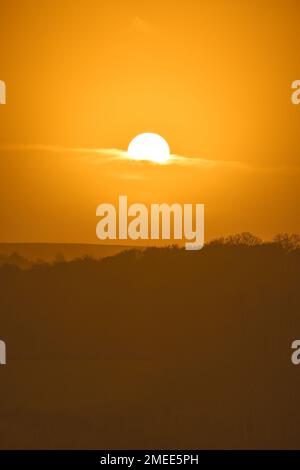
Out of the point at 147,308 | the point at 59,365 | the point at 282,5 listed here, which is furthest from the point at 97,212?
the point at 282,5

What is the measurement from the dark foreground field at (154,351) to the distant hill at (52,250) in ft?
0.20

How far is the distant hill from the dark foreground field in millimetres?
62

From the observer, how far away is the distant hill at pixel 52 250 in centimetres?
440

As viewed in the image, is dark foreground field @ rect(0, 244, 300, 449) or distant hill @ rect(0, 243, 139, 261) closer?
dark foreground field @ rect(0, 244, 300, 449)

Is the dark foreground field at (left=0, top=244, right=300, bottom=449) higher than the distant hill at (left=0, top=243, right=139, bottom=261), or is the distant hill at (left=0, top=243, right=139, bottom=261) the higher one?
the distant hill at (left=0, top=243, right=139, bottom=261)

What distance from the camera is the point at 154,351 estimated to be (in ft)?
14.1

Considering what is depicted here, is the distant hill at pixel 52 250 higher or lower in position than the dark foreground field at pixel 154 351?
higher

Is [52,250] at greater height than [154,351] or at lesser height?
greater

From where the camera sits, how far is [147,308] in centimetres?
441

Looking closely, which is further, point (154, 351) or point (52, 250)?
point (52, 250)

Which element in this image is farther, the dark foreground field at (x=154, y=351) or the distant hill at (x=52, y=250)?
the distant hill at (x=52, y=250)

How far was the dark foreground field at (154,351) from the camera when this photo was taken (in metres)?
4.21

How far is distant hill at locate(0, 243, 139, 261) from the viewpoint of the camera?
4.40 metres

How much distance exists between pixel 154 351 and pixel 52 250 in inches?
34.8
